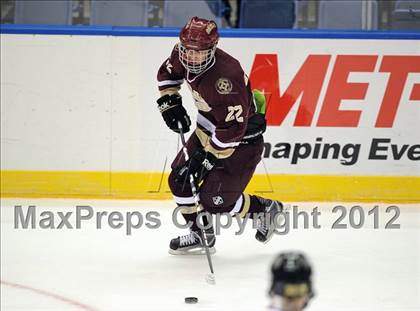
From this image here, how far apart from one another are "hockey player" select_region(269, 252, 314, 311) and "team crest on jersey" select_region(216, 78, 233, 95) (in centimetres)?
245

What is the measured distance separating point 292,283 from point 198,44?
95.7 inches

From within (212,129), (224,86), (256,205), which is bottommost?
(256,205)

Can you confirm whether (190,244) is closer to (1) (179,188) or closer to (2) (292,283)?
(1) (179,188)

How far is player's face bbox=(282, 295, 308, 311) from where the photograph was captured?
1.57 metres

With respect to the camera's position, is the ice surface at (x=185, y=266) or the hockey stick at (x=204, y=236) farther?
the hockey stick at (x=204, y=236)

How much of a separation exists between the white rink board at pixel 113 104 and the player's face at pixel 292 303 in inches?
159

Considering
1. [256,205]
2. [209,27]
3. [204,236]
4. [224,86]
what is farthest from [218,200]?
[209,27]

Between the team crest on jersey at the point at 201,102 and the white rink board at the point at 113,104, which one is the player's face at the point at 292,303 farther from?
the white rink board at the point at 113,104

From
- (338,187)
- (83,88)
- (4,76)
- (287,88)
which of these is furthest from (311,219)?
(4,76)

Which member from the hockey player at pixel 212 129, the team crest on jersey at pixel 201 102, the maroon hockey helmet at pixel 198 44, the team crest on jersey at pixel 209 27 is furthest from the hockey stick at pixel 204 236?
the team crest on jersey at pixel 209 27

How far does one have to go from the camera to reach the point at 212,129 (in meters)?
4.24

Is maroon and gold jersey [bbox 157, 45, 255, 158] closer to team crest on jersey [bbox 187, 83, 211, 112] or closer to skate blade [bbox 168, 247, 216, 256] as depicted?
team crest on jersey [bbox 187, 83, 211, 112]

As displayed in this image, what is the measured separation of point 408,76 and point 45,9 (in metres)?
2.52

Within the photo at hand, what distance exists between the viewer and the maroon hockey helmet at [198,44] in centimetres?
390
